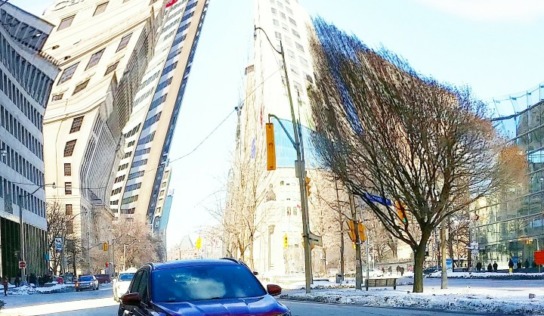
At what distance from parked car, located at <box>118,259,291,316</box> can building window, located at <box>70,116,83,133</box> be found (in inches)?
5662

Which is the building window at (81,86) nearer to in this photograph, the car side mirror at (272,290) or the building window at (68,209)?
the building window at (68,209)

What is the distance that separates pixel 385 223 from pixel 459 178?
13.2 feet

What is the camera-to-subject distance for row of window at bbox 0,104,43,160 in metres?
82.9

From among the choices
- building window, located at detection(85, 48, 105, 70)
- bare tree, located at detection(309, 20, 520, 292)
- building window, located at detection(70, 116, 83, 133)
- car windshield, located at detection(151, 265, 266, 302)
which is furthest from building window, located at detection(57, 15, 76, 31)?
car windshield, located at detection(151, 265, 266, 302)

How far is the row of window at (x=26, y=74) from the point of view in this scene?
84200 mm

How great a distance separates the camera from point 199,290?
33.7ft

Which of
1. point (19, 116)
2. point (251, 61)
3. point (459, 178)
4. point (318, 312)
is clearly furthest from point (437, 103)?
point (251, 61)

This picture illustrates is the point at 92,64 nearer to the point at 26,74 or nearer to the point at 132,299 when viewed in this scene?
the point at 26,74

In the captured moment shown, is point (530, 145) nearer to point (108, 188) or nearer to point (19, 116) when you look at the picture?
point (19, 116)

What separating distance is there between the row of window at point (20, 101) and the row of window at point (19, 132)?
1.79 metres

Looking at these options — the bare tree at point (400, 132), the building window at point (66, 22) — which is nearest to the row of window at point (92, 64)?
the building window at point (66, 22)

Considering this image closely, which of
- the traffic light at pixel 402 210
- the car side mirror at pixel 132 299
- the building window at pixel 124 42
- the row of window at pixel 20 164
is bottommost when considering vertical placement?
the car side mirror at pixel 132 299

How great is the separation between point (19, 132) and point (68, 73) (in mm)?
79676

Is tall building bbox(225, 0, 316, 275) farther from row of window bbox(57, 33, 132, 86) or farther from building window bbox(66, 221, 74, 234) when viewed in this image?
row of window bbox(57, 33, 132, 86)
